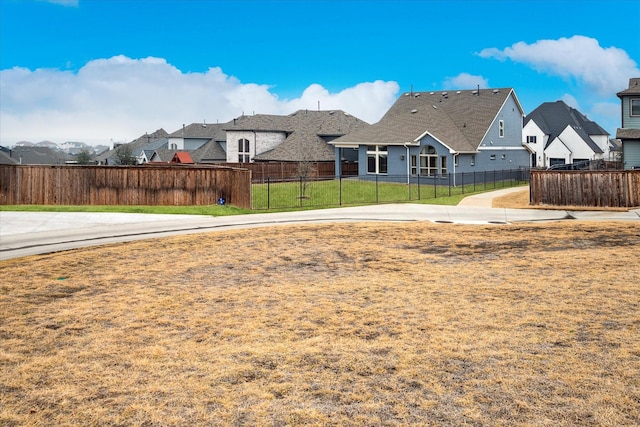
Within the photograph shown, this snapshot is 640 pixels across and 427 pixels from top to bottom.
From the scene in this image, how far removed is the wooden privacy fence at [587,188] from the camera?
1189 inches

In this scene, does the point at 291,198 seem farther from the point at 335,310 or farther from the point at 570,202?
the point at 335,310

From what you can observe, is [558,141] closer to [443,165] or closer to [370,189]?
[443,165]

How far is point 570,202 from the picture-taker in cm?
3120

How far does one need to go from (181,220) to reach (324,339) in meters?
18.9

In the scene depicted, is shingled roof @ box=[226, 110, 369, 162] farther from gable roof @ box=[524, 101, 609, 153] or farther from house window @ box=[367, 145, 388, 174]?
gable roof @ box=[524, 101, 609, 153]

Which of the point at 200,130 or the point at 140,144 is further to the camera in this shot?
the point at 140,144

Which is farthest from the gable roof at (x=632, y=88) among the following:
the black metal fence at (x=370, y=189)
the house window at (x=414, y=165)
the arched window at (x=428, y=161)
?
the house window at (x=414, y=165)

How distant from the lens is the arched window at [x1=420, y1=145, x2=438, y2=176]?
49.3m

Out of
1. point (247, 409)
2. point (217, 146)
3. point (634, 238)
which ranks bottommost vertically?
point (247, 409)

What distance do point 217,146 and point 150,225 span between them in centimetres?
6048

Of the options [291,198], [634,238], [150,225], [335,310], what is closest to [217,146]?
[291,198]

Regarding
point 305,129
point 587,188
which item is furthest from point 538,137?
point 587,188

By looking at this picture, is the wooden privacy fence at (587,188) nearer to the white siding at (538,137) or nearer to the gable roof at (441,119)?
the gable roof at (441,119)

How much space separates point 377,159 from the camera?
52281mm
